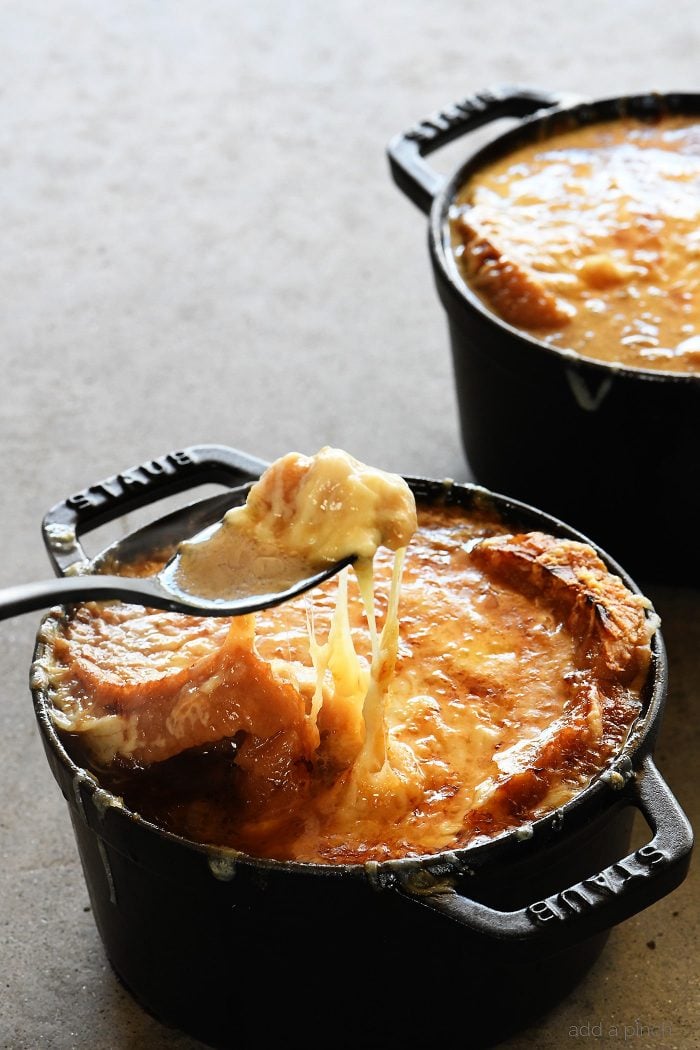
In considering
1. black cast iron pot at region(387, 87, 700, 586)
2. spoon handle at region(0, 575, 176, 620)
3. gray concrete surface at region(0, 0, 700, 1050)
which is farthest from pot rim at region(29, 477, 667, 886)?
black cast iron pot at region(387, 87, 700, 586)

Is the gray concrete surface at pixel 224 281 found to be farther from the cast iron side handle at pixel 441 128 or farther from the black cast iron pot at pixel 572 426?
the cast iron side handle at pixel 441 128

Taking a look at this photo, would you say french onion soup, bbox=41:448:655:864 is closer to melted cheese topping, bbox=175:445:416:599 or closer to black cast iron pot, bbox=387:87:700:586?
melted cheese topping, bbox=175:445:416:599

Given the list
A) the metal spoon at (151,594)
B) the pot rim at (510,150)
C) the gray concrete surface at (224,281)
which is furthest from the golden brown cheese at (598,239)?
the metal spoon at (151,594)

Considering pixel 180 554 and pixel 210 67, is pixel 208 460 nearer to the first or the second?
pixel 180 554

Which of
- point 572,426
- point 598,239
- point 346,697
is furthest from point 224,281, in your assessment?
point 346,697

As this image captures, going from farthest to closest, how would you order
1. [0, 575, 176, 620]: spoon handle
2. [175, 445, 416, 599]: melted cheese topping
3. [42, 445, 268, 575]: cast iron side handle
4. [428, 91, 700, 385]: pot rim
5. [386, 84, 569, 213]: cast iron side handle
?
[386, 84, 569, 213]: cast iron side handle → [428, 91, 700, 385]: pot rim → [42, 445, 268, 575]: cast iron side handle → [175, 445, 416, 599]: melted cheese topping → [0, 575, 176, 620]: spoon handle

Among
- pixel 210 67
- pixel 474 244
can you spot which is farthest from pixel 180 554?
pixel 210 67
